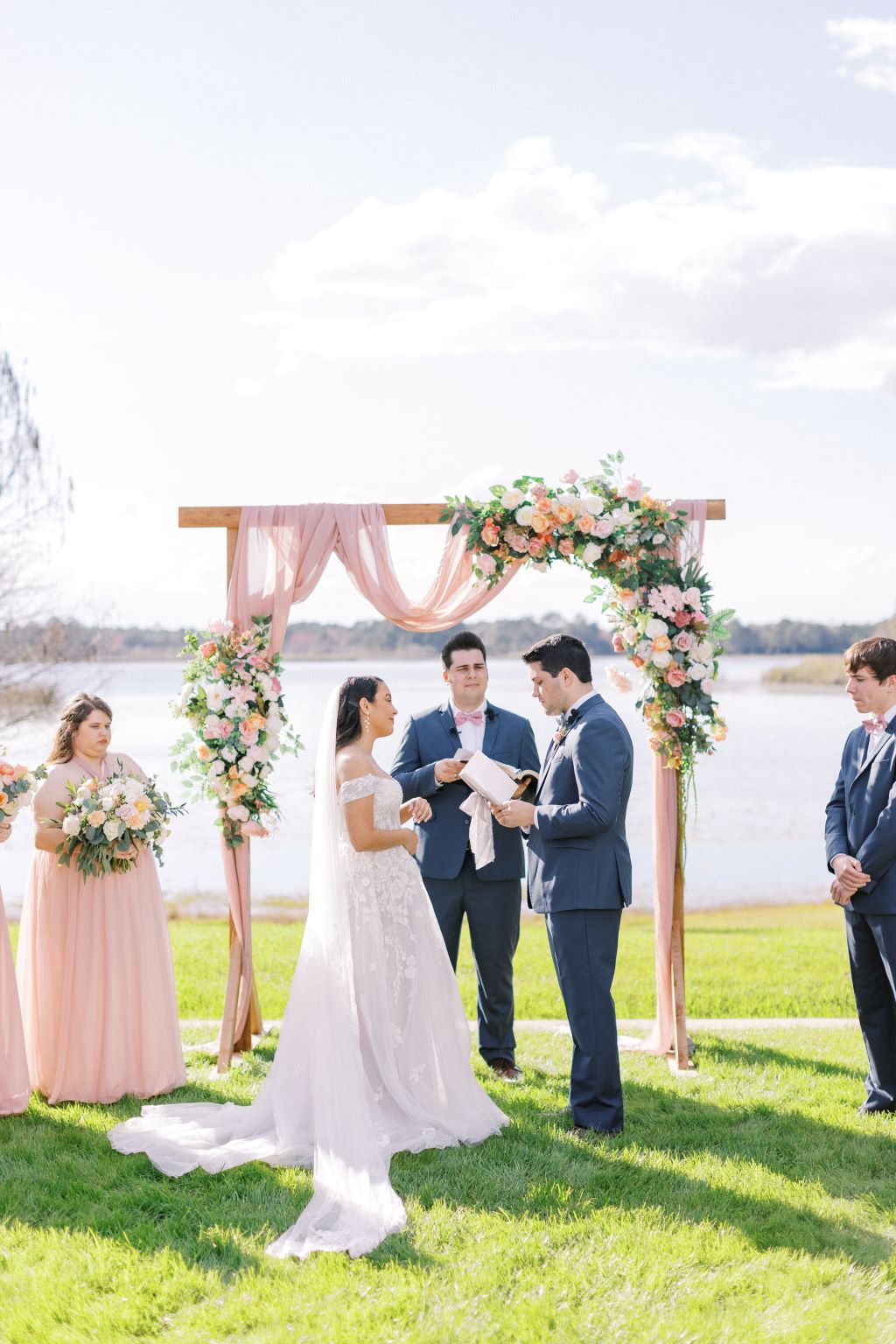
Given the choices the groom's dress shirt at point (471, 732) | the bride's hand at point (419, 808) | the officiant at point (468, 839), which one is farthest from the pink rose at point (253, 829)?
the groom's dress shirt at point (471, 732)

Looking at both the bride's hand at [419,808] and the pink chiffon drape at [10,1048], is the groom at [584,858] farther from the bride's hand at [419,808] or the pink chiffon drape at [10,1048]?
the pink chiffon drape at [10,1048]

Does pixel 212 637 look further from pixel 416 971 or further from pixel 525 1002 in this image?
pixel 525 1002

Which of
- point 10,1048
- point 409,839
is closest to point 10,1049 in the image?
point 10,1048

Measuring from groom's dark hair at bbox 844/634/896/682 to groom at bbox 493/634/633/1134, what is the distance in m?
1.12

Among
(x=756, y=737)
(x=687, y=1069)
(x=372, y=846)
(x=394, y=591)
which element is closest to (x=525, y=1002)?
(x=687, y=1069)

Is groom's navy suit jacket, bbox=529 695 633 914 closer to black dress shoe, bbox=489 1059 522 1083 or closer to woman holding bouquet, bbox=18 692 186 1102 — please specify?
black dress shoe, bbox=489 1059 522 1083

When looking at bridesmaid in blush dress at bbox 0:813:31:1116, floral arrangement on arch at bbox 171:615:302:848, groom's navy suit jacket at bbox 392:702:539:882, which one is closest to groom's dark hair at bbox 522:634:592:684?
groom's navy suit jacket at bbox 392:702:539:882

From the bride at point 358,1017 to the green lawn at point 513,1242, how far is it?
6.1 inches

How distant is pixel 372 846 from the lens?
5070 millimetres

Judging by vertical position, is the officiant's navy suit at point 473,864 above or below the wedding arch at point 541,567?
below

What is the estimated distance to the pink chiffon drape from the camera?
18.5ft

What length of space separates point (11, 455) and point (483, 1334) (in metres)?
16.4

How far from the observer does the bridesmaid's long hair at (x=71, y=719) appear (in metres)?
6.02

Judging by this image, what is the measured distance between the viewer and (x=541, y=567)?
6637 mm
